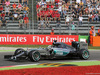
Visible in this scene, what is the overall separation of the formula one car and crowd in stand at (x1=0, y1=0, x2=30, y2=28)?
1049 cm

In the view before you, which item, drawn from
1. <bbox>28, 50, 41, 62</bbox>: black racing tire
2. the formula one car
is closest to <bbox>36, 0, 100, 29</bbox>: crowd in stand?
the formula one car

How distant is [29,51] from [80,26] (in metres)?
13.5

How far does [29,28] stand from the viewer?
74.3 feet

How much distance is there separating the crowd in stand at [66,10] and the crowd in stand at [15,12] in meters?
1.39

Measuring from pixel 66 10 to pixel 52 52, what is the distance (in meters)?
14.0

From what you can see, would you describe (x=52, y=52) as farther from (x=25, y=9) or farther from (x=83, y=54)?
(x=25, y=9)

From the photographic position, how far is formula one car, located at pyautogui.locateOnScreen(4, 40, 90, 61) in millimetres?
11211

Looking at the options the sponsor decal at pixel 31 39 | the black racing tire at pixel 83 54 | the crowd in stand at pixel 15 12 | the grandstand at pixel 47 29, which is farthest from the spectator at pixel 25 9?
the black racing tire at pixel 83 54

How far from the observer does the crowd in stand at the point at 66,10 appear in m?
24.1

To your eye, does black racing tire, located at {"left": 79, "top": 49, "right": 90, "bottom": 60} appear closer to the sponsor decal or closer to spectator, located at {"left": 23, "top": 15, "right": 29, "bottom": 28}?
the sponsor decal

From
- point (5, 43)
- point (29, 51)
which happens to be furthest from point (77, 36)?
point (29, 51)

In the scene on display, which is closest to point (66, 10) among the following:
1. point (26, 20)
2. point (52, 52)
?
point (26, 20)

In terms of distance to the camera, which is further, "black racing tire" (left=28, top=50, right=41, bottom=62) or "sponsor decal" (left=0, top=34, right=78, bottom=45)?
"sponsor decal" (left=0, top=34, right=78, bottom=45)

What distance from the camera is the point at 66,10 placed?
2544 cm
